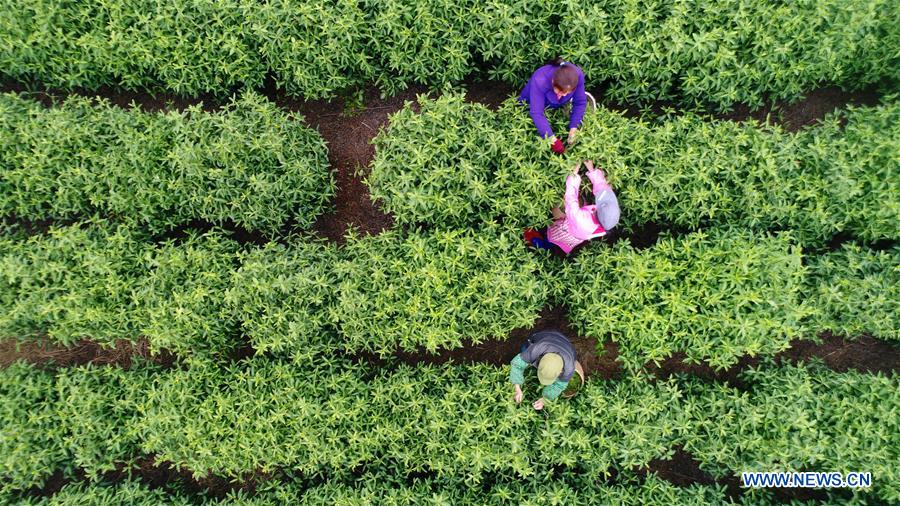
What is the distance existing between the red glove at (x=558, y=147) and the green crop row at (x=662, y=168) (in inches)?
5.0

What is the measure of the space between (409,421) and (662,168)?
5.49 m

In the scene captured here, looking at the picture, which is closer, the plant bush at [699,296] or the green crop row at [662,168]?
the plant bush at [699,296]

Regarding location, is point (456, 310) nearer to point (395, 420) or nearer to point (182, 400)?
point (395, 420)

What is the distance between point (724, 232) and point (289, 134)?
696cm

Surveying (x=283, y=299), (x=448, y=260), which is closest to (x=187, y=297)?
(x=283, y=299)

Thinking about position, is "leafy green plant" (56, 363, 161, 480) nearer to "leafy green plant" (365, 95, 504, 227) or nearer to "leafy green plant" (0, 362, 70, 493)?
"leafy green plant" (0, 362, 70, 493)

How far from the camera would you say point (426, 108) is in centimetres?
726

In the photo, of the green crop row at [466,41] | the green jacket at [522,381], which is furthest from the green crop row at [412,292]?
the green crop row at [466,41]

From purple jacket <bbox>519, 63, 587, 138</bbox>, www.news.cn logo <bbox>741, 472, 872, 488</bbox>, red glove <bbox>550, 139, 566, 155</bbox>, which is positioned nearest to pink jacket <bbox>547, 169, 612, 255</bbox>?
red glove <bbox>550, 139, 566, 155</bbox>

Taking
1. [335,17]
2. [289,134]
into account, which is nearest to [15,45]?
[289,134]

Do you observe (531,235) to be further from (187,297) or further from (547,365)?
(187,297)

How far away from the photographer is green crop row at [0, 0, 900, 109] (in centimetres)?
688

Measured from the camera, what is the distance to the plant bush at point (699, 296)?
6.75 metres

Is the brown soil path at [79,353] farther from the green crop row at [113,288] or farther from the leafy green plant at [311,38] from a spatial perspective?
the leafy green plant at [311,38]
